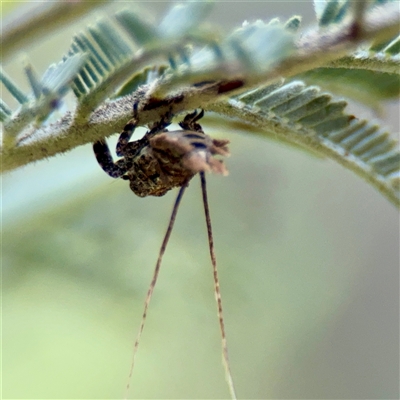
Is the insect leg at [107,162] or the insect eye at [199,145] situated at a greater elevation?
the insect leg at [107,162]

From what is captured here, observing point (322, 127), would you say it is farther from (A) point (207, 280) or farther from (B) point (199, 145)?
(A) point (207, 280)

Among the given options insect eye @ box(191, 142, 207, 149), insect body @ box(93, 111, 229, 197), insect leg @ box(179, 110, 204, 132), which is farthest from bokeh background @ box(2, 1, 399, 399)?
insect eye @ box(191, 142, 207, 149)

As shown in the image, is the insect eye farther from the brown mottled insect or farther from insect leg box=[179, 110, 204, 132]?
insect leg box=[179, 110, 204, 132]

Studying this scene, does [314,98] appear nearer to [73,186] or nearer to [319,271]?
[73,186]

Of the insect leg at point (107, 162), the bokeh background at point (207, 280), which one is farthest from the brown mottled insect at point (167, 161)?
the bokeh background at point (207, 280)

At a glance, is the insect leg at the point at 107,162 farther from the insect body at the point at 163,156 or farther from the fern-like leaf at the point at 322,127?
the fern-like leaf at the point at 322,127

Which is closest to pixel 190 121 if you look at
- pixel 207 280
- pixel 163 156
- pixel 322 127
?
pixel 163 156
